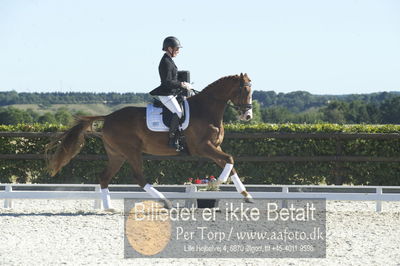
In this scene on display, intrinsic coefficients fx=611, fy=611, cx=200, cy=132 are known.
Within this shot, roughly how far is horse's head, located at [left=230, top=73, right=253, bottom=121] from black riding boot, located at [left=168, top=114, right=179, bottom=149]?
87cm

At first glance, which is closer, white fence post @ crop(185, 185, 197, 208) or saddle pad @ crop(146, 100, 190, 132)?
saddle pad @ crop(146, 100, 190, 132)

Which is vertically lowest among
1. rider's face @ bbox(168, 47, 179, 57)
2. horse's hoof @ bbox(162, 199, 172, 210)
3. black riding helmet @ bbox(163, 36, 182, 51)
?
horse's hoof @ bbox(162, 199, 172, 210)

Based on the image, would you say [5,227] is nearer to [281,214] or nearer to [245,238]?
[245,238]

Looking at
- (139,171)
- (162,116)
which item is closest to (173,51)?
(162,116)

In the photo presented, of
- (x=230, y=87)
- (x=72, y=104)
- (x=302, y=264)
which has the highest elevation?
(x=72, y=104)

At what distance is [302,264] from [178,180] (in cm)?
678

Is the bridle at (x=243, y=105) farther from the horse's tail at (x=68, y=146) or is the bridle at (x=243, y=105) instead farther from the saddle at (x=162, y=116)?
the horse's tail at (x=68, y=146)

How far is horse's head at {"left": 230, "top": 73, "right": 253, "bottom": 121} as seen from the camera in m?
8.41

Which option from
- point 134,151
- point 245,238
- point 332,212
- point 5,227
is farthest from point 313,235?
point 5,227

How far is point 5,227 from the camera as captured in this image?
24.9ft

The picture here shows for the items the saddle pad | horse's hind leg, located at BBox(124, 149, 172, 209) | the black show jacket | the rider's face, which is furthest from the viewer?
horse's hind leg, located at BBox(124, 149, 172, 209)

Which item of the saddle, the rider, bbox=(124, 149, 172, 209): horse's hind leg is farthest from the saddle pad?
bbox=(124, 149, 172, 209): horse's hind leg

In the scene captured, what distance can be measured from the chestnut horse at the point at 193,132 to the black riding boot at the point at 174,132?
109mm

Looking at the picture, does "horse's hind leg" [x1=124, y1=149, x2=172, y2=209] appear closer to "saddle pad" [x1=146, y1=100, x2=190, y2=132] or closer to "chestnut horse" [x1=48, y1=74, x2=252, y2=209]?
"chestnut horse" [x1=48, y1=74, x2=252, y2=209]
